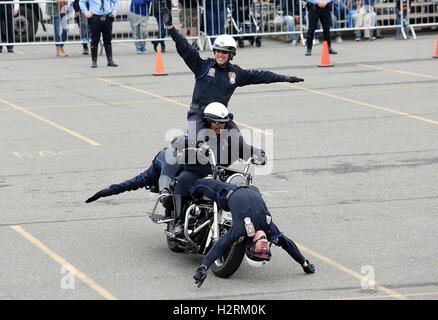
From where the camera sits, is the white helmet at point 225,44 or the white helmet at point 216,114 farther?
the white helmet at point 225,44

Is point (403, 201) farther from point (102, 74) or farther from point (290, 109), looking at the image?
point (102, 74)

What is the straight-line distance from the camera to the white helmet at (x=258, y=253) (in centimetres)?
770

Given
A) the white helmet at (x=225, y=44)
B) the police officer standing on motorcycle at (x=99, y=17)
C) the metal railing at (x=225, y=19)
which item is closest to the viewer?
the white helmet at (x=225, y=44)

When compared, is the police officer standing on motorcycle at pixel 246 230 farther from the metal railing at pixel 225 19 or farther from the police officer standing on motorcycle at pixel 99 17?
the metal railing at pixel 225 19

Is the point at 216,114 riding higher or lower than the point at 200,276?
higher

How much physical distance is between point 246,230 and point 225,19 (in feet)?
66.6

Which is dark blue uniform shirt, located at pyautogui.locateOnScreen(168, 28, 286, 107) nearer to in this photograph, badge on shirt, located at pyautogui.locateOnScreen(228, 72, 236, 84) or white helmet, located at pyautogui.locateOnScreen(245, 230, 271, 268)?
badge on shirt, located at pyautogui.locateOnScreen(228, 72, 236, 84)

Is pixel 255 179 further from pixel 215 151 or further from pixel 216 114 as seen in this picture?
pixel 216 114

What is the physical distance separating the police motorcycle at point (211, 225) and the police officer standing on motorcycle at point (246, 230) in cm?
16

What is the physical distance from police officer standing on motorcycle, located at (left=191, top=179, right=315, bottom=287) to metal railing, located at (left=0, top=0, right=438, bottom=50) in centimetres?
1909

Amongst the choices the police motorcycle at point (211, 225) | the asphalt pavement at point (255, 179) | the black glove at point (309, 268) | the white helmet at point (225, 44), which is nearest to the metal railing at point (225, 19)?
the asphalt pavement at point (255, 179)

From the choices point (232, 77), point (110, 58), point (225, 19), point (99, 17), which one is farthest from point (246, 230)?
point (225, 19)

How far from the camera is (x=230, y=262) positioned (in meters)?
7.95

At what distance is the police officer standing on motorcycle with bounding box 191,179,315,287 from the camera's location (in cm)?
770
